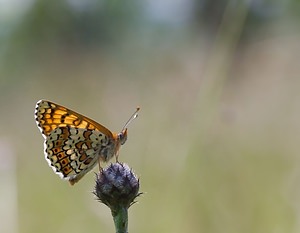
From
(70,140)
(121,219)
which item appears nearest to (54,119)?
(70,140)

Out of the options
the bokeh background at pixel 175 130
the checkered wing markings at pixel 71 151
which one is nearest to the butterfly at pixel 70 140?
the checkered wing markings at pixel 71 151

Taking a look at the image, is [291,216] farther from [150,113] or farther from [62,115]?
[150,113]

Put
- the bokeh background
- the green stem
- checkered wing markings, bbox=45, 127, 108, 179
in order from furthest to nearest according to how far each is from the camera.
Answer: the bokeh background, checkered wing markings, bbox=45, 127, 108, 179, the green stem

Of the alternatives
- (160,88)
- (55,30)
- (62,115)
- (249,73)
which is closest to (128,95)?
(160,88)

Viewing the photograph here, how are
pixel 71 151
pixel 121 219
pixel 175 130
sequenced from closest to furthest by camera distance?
pixel 121 219
pixel 71 151
pixel 175 130

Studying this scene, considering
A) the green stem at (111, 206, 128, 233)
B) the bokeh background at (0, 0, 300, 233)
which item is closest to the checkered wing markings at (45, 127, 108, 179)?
the green stem at (111, 206, 128, 233)

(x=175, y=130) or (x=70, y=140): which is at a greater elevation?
(x=175, y=130)

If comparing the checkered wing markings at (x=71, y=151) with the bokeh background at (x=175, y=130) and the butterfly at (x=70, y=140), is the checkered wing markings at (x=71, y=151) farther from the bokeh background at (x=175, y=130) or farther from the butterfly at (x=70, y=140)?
the bokeh background at (x=175, y=130)

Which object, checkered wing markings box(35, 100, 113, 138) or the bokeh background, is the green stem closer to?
checkered wing markings box(35, 100, 113, 138)

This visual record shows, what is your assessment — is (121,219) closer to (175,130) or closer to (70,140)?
(70,140)
